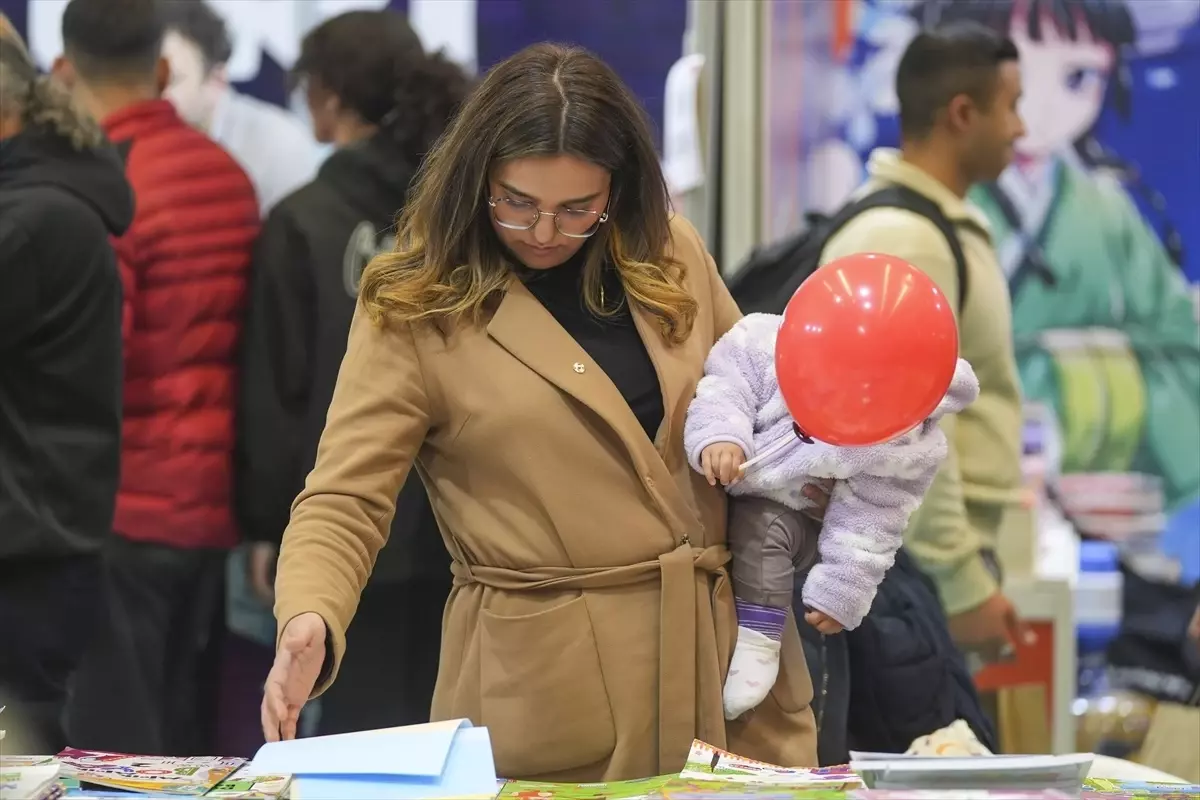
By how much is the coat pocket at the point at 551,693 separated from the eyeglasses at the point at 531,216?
52 cm

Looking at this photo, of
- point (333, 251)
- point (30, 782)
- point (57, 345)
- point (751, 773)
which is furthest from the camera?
point (333, 251)

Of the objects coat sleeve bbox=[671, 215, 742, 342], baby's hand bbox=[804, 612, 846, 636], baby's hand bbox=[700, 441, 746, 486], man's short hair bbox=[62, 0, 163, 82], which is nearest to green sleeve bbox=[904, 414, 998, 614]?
coat sleeve bbox=[671, 215, 742, 342]

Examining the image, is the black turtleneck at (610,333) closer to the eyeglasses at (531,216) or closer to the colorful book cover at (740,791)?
the eyeglasses at (531,216)

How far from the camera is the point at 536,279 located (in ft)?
6.82

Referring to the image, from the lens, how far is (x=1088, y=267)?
3.81 metres

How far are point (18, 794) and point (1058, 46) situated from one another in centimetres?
317

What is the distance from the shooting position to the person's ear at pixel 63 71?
3322mm

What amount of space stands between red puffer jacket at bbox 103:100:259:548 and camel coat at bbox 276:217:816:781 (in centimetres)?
149

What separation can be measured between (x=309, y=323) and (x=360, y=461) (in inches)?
62.0

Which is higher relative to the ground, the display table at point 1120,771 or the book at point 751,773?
the book at point 751,773

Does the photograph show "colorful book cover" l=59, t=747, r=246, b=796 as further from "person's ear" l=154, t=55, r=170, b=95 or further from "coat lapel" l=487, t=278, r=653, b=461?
"person's ear" l=154, t=55, r=170, b=95

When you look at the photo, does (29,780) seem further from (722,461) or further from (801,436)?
(801,436)

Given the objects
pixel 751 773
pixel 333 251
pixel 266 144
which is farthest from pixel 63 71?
pixel 751 773

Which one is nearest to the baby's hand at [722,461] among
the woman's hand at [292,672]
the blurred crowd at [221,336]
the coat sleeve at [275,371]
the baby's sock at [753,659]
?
the baby's sock at [753,659]
